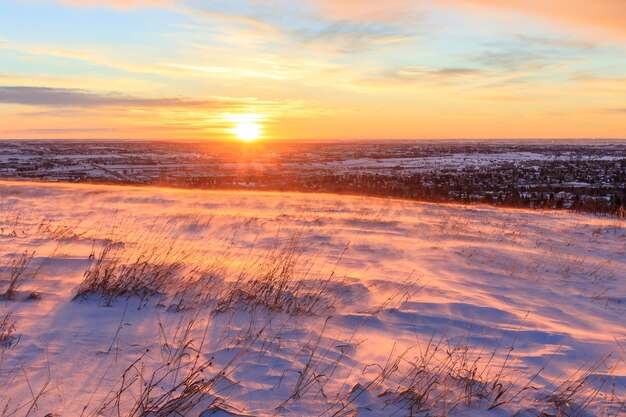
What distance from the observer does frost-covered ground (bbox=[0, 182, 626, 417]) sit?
312 cm

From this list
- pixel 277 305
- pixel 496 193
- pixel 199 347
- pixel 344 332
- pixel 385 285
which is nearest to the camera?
pixel 199 347

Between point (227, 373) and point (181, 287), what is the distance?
2.01 meters

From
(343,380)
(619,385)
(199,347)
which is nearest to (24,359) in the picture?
(199,347)

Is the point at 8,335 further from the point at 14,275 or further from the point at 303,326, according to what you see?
the point at 303,326

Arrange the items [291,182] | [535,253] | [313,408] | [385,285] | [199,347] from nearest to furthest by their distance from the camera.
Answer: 1. [313,408]
2. [199,347]
3. [385,285]
4. [535,253]
5. [291,182]

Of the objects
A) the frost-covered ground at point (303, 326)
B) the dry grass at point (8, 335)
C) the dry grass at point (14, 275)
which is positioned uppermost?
the dry grass at point (14, 275)

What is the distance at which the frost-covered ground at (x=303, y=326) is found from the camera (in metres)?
3.12

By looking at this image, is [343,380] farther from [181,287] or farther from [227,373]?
[181,287]

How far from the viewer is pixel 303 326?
14.4 ft

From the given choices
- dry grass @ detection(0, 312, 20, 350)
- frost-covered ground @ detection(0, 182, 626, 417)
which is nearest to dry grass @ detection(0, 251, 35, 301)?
frost-covered ground @ detection(0, 182, 626, 417)

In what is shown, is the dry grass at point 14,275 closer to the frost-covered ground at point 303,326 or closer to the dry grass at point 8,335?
the frost-covered ground at point 303,326

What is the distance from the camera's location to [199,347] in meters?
3.77

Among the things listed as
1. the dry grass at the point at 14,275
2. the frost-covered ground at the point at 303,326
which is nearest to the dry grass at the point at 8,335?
the frost-covered ground at the point at 303,326

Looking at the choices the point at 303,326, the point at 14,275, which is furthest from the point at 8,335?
the point at 303,326
